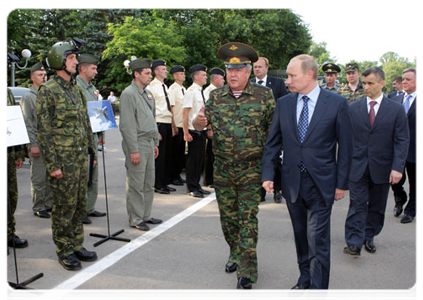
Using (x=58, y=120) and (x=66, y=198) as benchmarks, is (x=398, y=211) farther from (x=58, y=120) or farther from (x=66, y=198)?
(x=58, y=120)

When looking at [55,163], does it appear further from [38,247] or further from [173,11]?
[173,11]

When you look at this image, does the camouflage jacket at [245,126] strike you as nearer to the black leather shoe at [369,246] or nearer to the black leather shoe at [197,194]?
the black leather shoe at [369,246]

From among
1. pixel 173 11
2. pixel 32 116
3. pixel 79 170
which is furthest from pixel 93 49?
pixel 79 170

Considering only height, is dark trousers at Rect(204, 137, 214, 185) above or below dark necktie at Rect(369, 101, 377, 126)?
below

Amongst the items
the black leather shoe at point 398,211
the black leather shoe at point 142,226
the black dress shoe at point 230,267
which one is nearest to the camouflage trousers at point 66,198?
the black leather shoe at point 142,226

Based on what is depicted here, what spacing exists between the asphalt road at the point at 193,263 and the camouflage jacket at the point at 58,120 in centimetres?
118

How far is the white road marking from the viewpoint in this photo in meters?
3.92

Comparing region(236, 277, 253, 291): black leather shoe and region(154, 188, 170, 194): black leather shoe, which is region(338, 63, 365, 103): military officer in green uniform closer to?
region(154, 188, 170, 194): black leather shoe

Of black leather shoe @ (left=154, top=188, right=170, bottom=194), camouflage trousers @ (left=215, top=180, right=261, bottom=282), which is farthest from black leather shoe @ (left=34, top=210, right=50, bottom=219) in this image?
camouflage trousers @ (left=215, top=180, right=261, bottom=282)

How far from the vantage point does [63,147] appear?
4.40 m

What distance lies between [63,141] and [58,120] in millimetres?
224

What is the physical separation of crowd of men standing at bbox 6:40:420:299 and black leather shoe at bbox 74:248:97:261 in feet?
0.10

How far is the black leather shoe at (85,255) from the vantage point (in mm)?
4652

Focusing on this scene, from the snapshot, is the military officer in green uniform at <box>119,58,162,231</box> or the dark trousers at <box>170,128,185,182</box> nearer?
the military officer in green uniform at <box>119,58,162,231</box>
